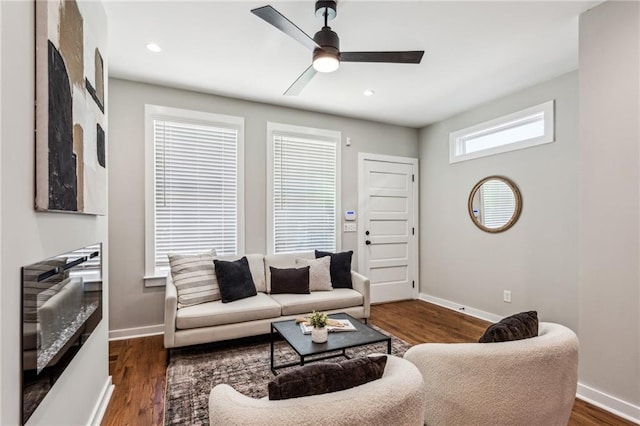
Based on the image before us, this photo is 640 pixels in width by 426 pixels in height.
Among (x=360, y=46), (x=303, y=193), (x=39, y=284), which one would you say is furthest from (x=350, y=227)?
(x=39, y=284)

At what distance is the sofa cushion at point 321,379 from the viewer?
962 millimetres

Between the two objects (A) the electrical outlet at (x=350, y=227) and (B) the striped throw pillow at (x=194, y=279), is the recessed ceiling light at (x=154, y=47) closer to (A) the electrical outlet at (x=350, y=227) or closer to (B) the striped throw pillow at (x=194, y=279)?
(B) the striped throw pillow at (x=194, y=279)

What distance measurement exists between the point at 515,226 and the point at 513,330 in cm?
268

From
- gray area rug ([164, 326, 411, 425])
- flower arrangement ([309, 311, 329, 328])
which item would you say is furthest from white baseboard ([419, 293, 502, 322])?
flower arrangement ([309, 311, 329, 328])

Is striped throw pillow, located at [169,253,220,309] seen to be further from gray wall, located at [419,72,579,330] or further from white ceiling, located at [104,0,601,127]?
gray wall, located at [419,72,579,330]

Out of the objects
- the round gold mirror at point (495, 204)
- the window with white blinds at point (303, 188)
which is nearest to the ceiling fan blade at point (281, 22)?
the window with white blinds at point (303, 188)

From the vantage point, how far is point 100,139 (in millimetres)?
2031

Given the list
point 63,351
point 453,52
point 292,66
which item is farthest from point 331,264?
point 63,351

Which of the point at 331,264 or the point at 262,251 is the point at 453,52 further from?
the point at 262,251

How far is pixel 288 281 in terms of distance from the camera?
11.6 ft

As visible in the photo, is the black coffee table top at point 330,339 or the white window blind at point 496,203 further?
the white window blind at point 496,203

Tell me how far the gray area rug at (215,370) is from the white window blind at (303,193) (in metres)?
1.38

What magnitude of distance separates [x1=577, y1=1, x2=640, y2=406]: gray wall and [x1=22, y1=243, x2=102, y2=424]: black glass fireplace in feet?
10.4

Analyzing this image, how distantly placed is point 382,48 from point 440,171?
2.53m
